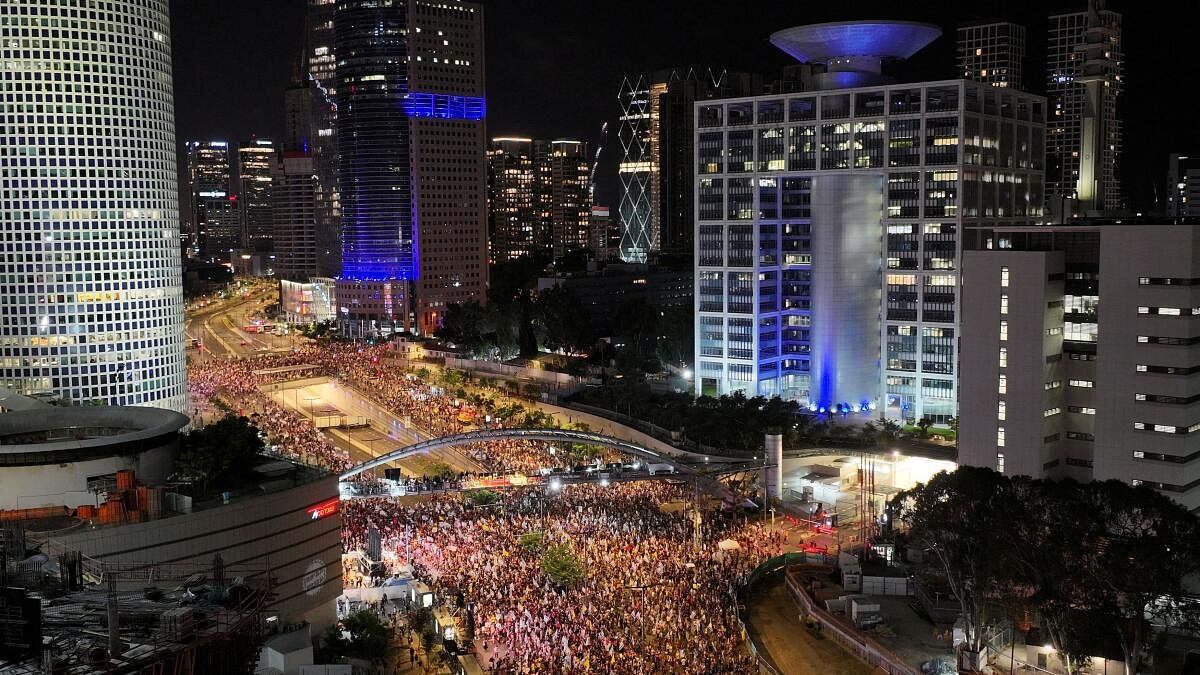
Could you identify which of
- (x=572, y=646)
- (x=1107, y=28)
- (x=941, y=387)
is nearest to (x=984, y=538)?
(x=572, y=646)

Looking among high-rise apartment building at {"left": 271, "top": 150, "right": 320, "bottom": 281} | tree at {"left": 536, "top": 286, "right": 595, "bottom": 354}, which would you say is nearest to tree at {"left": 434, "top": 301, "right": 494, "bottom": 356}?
tree at {"left": 536, "top": 286, "right": 595, "bottom": 354}

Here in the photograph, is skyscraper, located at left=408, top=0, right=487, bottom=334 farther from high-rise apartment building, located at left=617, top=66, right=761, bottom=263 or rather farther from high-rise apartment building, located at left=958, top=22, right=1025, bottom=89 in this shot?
high-rise apartment building, located at left=958, top=22, right=1025, bottom=89

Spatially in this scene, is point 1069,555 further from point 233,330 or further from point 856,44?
point 233,330

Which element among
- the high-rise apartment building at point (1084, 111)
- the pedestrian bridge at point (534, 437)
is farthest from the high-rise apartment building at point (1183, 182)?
the pedestrian bridge at point (534, 437)

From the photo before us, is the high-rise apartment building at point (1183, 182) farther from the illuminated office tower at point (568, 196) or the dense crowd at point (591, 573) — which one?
the illuminated office tower at point (568, 196)

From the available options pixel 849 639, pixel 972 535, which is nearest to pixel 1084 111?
pixel 972 535
